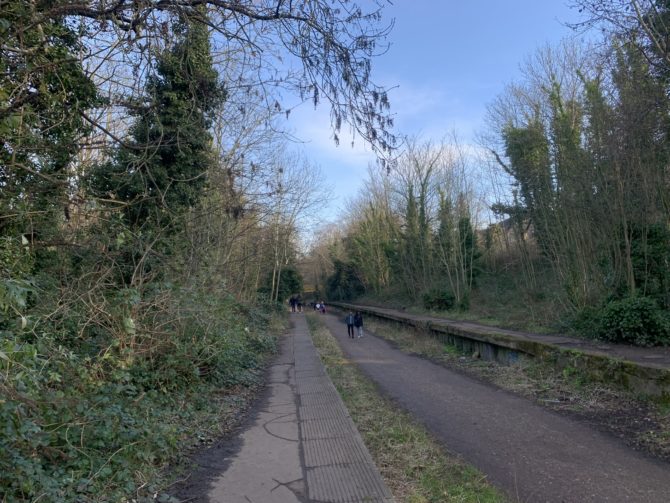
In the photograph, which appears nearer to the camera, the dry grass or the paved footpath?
the paved footpath

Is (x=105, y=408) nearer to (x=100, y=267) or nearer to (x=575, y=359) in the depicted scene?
(x=100, y=267)

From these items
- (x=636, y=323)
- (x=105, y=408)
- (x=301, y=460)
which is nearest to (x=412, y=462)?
(x=301, y=460)

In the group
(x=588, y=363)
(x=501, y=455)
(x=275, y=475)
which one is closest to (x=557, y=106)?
(x=588, y=363)

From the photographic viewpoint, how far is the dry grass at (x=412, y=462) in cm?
441

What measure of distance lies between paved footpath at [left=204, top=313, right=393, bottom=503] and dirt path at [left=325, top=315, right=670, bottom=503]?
1413 millimetres

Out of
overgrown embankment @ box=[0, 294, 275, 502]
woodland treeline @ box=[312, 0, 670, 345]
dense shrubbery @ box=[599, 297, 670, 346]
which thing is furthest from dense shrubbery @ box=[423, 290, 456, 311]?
overgrown embankment @ box=[0, 294, 275, 502]

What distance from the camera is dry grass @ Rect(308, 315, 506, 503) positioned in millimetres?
4414

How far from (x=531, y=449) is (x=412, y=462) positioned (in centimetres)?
177

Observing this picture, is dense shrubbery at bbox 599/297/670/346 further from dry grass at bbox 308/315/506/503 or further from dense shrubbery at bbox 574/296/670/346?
dry grass at bbox 308/315/506/503

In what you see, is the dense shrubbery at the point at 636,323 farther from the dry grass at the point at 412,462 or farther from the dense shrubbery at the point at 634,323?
the dry grass at the point at 412,462

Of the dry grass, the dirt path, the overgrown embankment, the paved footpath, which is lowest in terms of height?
the dirt path

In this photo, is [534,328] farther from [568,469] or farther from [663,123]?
[568,469]

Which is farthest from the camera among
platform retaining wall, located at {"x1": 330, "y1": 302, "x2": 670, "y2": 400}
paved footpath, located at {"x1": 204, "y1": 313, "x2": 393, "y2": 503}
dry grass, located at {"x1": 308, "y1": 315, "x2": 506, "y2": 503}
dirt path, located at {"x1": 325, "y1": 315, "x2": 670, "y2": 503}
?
platform retaining wall, located at {"x1": 330, "y1": 302, "x2": 670, "y2": 400}

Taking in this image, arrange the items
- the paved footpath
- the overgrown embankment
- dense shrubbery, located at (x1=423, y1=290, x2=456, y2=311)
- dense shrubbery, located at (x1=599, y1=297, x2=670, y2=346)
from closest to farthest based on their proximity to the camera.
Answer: the overgrown embankment
the paved footpath
dense shrubbery, located at (x1=599, y1=297, x2=670, y2=346)
dense shrubbery, located at (x1=423, y1=290, x2=456, y2=311)
